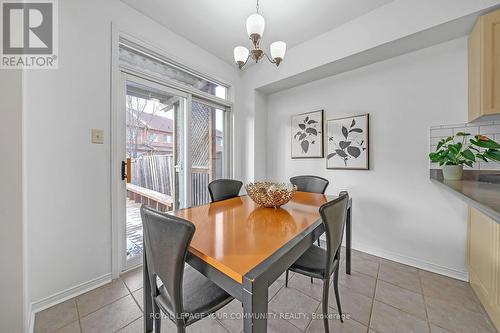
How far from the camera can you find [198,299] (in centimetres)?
94

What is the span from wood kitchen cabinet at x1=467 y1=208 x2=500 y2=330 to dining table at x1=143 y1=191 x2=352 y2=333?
120 cm

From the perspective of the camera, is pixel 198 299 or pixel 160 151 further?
pixel 160 151

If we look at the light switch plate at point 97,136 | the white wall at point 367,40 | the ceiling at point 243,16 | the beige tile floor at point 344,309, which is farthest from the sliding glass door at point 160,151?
the white wall at point 367,40

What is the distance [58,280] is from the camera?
4.93ft

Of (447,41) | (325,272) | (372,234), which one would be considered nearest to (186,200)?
(325,272)

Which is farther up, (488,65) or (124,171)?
(488,65)

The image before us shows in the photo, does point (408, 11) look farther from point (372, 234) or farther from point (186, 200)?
point (186, 200)

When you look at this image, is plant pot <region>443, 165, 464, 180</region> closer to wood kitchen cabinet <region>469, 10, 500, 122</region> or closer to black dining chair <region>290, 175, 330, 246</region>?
wood kitchen cabinet <region>469, 10, 500, 122</region>

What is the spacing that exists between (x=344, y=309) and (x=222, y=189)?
1.41m

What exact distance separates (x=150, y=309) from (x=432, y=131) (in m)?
2.90

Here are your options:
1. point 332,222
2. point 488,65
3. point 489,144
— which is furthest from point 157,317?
point 488,65

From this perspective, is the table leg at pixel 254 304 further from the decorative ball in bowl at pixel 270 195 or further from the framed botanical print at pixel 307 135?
the framed botanical print at pixel 307 135

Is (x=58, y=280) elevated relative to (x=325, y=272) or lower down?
lower down

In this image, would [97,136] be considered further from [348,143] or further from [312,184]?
[348,143]
